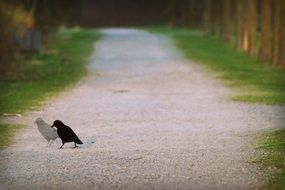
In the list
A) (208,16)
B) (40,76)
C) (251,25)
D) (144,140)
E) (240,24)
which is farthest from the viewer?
(208,16)

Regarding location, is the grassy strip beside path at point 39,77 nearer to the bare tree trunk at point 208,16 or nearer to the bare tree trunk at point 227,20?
the bare tree trunk at point 227,20

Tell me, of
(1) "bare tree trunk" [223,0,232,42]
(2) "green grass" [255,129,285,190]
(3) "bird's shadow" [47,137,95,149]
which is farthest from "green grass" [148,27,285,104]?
(3) "bird's shadow" [47,137,95,149]

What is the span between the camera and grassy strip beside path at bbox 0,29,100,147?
16516mm

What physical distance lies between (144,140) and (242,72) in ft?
49.0

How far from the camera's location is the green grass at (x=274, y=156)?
8500mm

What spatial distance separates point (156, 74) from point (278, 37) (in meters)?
5.68

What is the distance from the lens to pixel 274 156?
32.8 ft

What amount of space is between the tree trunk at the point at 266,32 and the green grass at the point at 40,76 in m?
7.40

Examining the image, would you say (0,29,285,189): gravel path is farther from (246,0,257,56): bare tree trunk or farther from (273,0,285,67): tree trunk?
(246,0,257,56): bare tree trunk

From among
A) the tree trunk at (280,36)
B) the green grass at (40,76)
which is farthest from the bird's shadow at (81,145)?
the tree trunk at (280,36)

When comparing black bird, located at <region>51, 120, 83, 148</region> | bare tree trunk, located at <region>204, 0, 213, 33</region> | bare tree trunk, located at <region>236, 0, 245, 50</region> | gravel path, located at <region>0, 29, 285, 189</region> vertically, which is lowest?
bare tree trunk, located at <region>204, 0, 213, 33</region>

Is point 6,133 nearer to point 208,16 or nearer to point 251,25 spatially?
point 251,25

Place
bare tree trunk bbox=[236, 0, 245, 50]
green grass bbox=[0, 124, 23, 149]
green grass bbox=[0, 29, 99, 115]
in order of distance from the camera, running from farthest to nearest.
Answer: bare tree trunk bbox=[236, 0, 245, 50]
green grass bbox=[0, 29, 99, 115]
green grass bbox=[0, 124, 23, 149]

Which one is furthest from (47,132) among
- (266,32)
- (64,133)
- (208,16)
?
(208,16)
